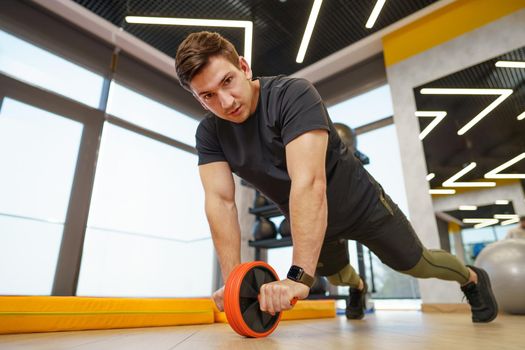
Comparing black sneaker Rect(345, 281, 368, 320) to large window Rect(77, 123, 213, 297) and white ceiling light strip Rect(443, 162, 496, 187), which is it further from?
large window Rect(77, 123, 213, 297)

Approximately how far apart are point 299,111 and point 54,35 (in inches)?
160

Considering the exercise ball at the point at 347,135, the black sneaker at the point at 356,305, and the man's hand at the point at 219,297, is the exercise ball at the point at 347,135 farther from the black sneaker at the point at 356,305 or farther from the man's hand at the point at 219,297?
the man's hand at the point at 219,297

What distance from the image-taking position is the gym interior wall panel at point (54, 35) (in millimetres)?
3613

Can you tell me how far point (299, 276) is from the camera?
37.5 inches

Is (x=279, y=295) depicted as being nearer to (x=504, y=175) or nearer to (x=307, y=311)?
(x=307, y=311)

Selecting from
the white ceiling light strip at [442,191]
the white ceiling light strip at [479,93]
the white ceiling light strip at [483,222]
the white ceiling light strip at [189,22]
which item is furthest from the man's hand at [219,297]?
the white ceiling light strip at [479,93]

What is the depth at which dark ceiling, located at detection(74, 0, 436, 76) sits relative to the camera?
3.78m

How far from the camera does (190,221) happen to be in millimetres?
4762

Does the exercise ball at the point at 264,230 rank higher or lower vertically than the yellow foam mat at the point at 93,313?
higher

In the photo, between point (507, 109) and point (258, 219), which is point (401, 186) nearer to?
point (507, 109)

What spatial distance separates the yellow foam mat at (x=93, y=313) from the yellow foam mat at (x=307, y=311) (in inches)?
10.4

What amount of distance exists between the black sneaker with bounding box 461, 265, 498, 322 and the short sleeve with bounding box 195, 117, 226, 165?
58.6 inches

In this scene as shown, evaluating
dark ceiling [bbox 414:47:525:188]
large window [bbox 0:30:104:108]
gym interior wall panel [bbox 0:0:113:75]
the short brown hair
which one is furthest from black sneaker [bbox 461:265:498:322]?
gym interior wall panel [bbox 0:0:113:75]

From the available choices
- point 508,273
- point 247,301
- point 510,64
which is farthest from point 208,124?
point 510,64
